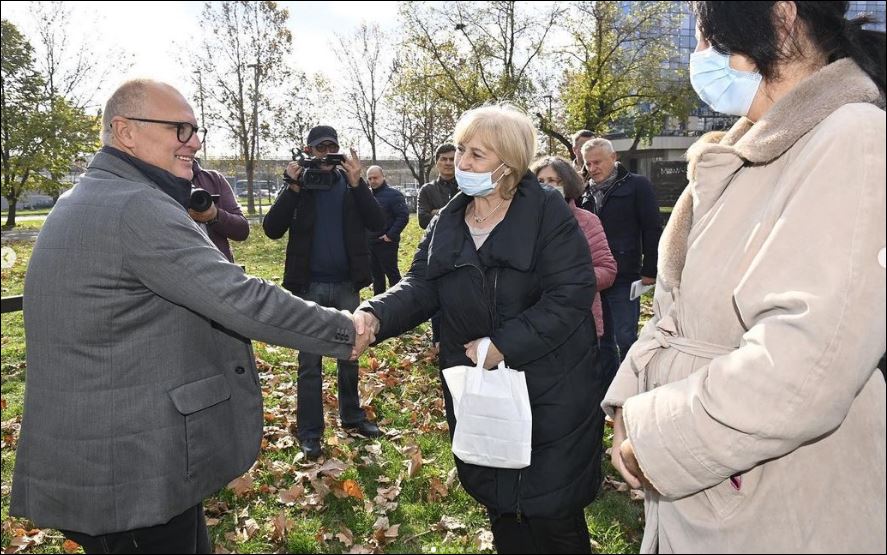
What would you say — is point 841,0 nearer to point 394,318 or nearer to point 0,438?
point 394,318

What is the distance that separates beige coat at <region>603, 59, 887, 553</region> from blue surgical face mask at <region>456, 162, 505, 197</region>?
1.44m

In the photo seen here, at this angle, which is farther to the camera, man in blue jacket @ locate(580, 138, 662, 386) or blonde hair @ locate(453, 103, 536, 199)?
man in blue jacket @ locate(580, 138, 662, 386)

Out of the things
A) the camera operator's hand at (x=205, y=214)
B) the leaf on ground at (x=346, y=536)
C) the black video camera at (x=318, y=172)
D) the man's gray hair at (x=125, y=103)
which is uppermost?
the man's gray hair at (x=125, y=103)

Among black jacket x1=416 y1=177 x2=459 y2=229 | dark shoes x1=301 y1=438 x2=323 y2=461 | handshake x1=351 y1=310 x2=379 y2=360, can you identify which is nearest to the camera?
handshake x1=351 y1=310 x2=379 y2=360

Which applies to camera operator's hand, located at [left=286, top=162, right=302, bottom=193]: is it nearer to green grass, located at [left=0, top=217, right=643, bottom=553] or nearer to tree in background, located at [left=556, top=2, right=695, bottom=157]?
green grass, located at [left=0, top=217, right=643, bottom=553]

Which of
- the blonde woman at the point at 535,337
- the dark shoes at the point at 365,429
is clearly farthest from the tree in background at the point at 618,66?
the blonde woman at the point at 535,337

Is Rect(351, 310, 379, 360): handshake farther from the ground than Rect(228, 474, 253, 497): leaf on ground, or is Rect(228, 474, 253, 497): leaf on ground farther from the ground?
Rect(351, 310, 379, 360): handshake

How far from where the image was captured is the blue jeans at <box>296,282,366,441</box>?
5.01 m

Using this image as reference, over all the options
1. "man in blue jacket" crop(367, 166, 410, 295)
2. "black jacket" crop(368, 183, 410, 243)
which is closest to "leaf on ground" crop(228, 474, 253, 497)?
"man in blue jacket" crop(367, 166, 410, 295)

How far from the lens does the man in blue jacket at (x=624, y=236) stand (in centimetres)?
581

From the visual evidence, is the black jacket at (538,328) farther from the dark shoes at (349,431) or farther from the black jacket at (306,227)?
the black jacket at (306,227)

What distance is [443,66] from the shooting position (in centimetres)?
2794

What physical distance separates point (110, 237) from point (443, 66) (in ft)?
90.3

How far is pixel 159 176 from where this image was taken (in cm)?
251
